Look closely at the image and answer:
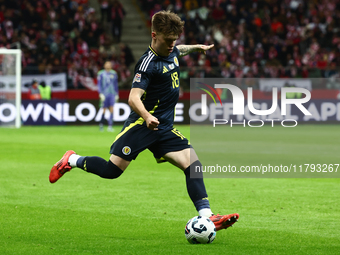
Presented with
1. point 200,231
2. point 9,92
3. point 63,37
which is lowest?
point 9,92

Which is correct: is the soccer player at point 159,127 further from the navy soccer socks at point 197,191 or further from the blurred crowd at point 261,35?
the blurred crowd at point 261,35

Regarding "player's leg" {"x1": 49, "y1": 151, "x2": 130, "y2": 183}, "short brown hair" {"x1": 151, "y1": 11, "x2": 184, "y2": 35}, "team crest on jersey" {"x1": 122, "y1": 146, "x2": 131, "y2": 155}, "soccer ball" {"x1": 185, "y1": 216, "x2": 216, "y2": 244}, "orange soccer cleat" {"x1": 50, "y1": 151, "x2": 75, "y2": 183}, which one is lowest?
"soccer ball" {"x1": 185, "y1": 216, "x2": 216, "y2": 244}

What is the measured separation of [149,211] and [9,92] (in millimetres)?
14640

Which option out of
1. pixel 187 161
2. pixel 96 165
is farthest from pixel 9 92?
pixel 187 161

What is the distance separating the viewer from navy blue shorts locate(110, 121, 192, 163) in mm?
5356

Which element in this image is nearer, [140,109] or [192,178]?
[140,109]

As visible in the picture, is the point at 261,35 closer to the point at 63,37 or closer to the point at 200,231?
the point at 63,37

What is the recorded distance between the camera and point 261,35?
85.1 feet

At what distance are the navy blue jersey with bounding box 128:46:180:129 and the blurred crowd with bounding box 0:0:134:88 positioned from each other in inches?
635

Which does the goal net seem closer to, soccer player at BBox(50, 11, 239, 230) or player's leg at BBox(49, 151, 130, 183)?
player's leg at BBox(49, 151, 130, 183)

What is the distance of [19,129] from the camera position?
19.2 m

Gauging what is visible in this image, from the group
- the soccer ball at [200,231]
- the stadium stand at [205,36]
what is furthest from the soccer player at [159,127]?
the stadium stand at [205,36]

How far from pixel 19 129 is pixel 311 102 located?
11109mm

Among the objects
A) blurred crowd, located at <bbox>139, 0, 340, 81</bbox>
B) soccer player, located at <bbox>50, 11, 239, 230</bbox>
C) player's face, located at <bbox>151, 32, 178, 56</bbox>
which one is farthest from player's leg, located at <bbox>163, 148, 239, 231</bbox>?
blurred crowd, located at <bbox>139, 0, 340, 81</bbox>
